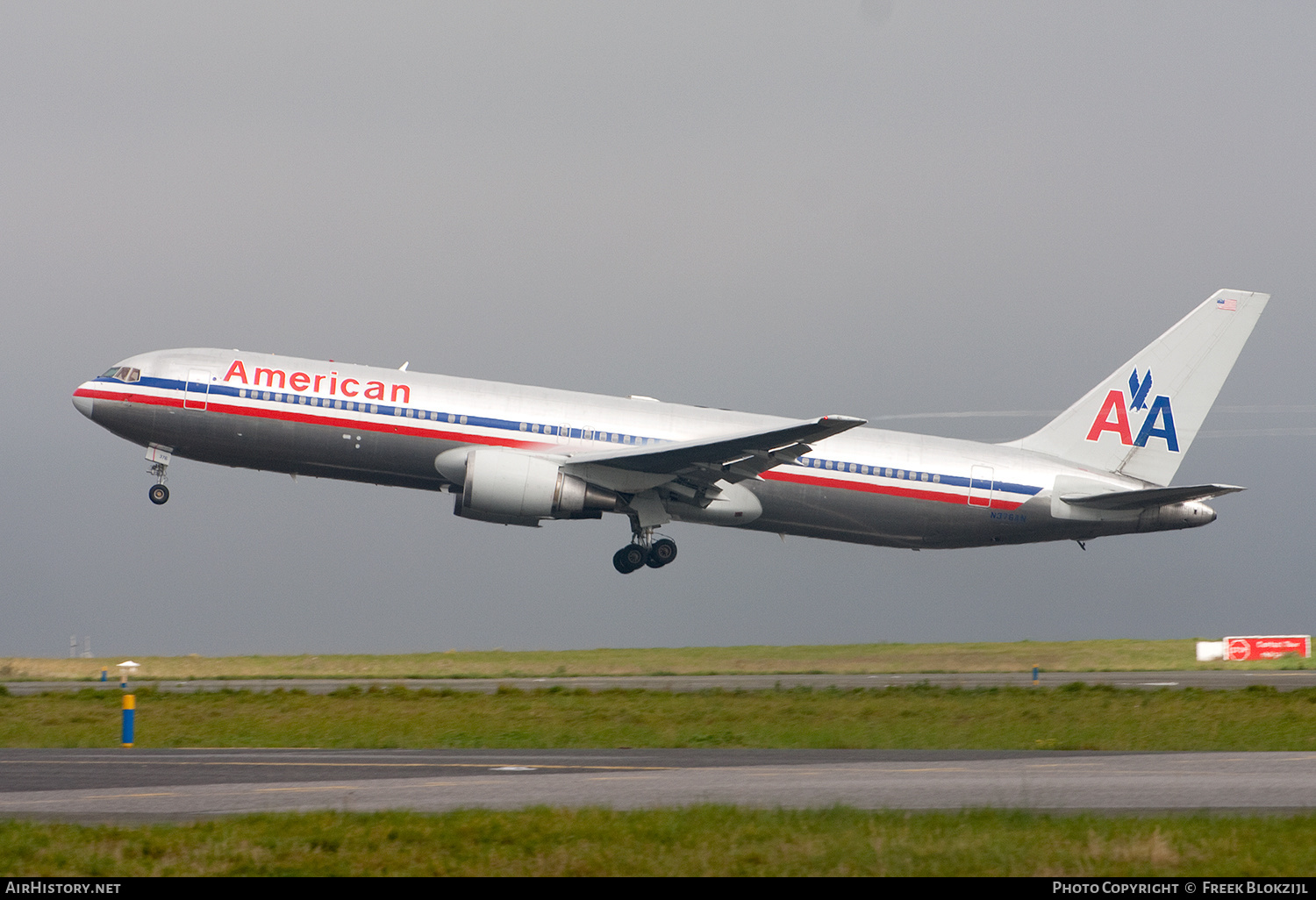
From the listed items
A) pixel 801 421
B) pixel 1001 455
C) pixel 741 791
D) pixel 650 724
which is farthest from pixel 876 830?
pixel 1001 455

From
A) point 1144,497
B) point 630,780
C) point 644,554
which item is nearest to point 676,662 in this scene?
point 644,554

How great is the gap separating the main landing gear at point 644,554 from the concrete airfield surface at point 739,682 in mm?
3474

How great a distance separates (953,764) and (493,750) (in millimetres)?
7087

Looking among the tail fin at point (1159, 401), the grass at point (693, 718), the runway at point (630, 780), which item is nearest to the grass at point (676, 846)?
the runway at point (630, 780)

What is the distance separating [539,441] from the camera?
34.1 m

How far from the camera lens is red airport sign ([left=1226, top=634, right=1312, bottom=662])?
42469 millimetres

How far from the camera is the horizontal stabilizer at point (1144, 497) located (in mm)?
35000

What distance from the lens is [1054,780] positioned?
15.2 m

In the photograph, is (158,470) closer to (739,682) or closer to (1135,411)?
(739,682)

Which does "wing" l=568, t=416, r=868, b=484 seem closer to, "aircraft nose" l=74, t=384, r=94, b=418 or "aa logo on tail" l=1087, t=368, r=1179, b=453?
"aa logo on tail" l=1087, t=368, r=1179, b=453

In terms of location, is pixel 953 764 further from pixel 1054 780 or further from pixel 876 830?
pixel 876 830

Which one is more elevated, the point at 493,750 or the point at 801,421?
the point at 801,421

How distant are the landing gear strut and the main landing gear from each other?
12.5 m

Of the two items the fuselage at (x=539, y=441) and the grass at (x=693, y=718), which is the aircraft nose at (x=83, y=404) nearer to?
the fuselage at (x=539, y=441)
